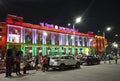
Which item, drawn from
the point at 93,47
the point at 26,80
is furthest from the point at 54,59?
the point at 93,47

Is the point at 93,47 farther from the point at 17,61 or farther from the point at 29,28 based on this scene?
the point at 17,61

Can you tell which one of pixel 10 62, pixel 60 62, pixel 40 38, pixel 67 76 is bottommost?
pixel 67 76

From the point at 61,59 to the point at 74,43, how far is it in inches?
1391

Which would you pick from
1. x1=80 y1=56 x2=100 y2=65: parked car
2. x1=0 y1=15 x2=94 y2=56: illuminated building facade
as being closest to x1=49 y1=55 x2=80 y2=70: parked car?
x1=80 y1=56 x2=100 y2=65: parked car

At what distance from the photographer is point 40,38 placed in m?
43.4

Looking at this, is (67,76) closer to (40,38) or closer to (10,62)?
(10,62)

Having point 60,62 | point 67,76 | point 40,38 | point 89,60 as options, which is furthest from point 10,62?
point 40,38

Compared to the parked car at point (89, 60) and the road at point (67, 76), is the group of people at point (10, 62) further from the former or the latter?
the parked car at point (89, 60)

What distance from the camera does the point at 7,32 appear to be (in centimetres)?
3484

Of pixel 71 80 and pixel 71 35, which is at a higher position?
pixel 71 35

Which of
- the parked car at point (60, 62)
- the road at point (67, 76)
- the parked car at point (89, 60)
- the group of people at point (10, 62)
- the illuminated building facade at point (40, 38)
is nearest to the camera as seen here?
the road at point (67, 76)

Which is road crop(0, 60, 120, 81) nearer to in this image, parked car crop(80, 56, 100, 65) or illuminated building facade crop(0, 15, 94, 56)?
parked car crop(80, 56, 100, 65)

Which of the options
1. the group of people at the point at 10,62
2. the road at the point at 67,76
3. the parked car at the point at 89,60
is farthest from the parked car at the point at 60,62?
the parked car at the point at 89,60

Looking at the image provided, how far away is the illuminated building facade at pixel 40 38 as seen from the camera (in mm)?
35941
